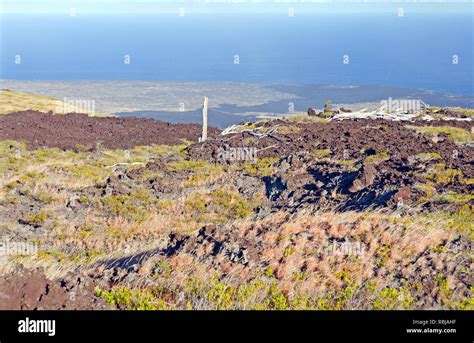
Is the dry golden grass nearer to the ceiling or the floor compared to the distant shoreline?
nearer to the ceiling

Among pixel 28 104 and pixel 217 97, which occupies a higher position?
pixel 28 104

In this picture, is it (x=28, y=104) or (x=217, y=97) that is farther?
(x=217, y=97)

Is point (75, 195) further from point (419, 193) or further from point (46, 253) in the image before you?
point (419, 193)

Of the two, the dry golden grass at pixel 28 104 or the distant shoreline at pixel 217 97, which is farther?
the distant shoreline at pixel 217 97

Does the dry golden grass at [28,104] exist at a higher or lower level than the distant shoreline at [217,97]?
higher

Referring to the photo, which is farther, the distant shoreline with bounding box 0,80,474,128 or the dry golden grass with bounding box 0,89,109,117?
the distant shoreline with bounding box 0,80,474,128

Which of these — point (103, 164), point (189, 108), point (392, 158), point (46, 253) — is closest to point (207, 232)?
point (46, 253)
